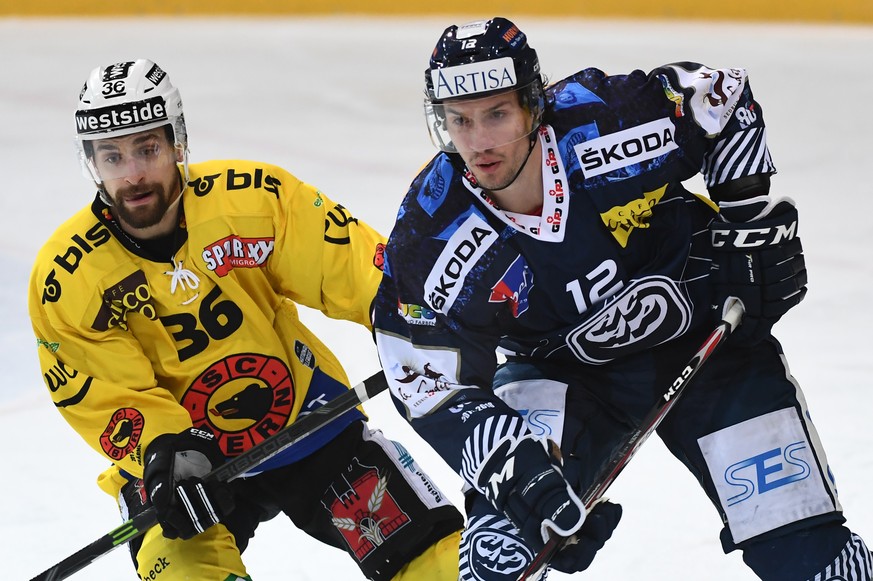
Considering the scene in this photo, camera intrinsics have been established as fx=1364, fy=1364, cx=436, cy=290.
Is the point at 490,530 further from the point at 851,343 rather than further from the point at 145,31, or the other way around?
the point at 145,31

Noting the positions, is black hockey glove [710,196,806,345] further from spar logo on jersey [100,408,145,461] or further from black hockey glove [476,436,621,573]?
spar logo on jersey [100,408,145,461]

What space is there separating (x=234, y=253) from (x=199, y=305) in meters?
0.14

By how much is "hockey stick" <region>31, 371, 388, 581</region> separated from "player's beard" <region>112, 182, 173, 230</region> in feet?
1.79

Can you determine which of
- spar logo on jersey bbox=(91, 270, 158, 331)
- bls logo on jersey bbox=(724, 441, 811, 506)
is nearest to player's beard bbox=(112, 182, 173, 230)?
Answer: spar logo on jersey bbox=(91, 270, 158, 331)

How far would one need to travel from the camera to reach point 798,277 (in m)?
2.75

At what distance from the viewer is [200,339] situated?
3.06 meters

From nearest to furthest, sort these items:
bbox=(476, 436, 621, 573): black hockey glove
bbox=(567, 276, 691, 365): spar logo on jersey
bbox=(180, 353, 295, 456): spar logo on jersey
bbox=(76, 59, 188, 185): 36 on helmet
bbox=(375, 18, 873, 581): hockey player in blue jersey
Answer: bbox=(476, 436, 621, 573): black hockey glove
bbox=(375, 18, 873, 581): hockey player in blue jersey
bbox=(567, 276, 691, 365): spar logo on jersey
bbox=(76, 59, 188, 185): 36 on helmet
bbox=(180, 353, 295, 456): spar logo on jersey

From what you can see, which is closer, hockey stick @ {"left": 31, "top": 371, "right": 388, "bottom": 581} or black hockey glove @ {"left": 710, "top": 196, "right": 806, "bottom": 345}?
black hockey glove @ {"left": 710, "top": 196, "right": 806, "bottom": 345}

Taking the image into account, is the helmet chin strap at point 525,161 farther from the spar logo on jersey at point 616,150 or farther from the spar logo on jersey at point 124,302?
the spar logo on jersey at point 124,302

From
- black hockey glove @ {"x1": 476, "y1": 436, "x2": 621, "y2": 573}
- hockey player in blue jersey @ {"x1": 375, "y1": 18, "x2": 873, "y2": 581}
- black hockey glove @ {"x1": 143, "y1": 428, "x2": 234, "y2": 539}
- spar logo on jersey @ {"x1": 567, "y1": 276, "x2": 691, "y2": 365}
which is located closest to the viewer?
black hockey glove @ {"x1": 476, "y1": 436, "x2": 621, "y2": 573}

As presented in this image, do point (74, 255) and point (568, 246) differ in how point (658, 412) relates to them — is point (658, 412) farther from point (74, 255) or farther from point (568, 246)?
point (74, 255)

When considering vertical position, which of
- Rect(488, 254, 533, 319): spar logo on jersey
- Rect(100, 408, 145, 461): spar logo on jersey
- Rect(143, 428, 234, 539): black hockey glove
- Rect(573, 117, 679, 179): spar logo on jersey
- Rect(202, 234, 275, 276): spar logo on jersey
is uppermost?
Rect(573, 117, 679, 179): spar logo on jersey

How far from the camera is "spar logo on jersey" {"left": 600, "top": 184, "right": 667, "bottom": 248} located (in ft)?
8.62

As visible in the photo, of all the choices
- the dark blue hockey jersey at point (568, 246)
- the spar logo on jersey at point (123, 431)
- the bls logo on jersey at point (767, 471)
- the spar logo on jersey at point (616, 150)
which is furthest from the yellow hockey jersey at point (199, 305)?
the bls logo on jersey at point (767, 471)
